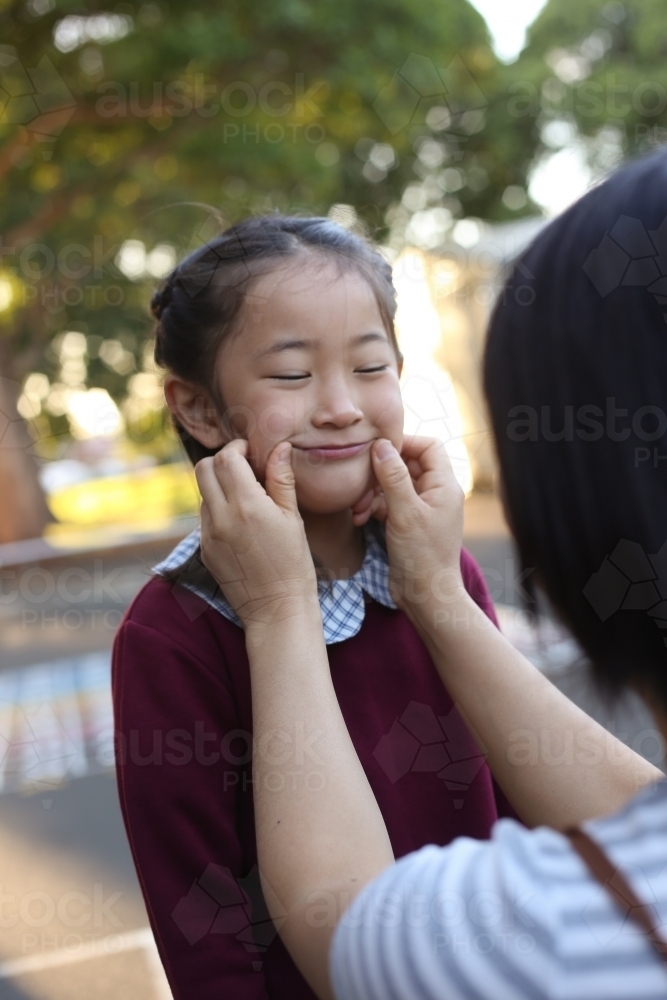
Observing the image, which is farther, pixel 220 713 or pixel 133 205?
pixel 133 205

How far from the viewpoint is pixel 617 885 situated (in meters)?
0.71

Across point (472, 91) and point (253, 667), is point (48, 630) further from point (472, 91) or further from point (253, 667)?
point (472, 91)

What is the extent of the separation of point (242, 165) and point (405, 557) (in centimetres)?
969

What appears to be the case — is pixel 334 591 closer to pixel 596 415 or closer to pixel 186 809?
pixel 186 809

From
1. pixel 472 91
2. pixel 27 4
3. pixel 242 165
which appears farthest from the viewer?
pixel 472 91

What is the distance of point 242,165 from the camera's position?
1009 centimetres

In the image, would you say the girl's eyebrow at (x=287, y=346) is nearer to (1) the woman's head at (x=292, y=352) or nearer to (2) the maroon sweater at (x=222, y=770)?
(1) the woman's head at (x=292, y=352)

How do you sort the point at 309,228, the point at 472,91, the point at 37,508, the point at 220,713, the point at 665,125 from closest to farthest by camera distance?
the point at 220,713 → the point at 309,228 → the point at 37,508 → the point at 472,91 → the point at 665,125

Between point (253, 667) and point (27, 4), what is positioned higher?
point (27, 4)

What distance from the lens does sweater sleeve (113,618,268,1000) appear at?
3.43 ft

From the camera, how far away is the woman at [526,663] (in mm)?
720

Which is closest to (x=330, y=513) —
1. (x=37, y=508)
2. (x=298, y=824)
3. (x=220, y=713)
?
(x=220, y=713)

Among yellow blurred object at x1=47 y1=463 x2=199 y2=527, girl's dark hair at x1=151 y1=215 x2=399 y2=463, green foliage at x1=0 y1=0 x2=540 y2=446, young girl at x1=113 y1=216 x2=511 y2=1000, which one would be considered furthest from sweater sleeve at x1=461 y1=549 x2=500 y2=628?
yellow blurred object at x1=47 y1=463 x2=199 y2=527

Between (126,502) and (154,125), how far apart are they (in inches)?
229
